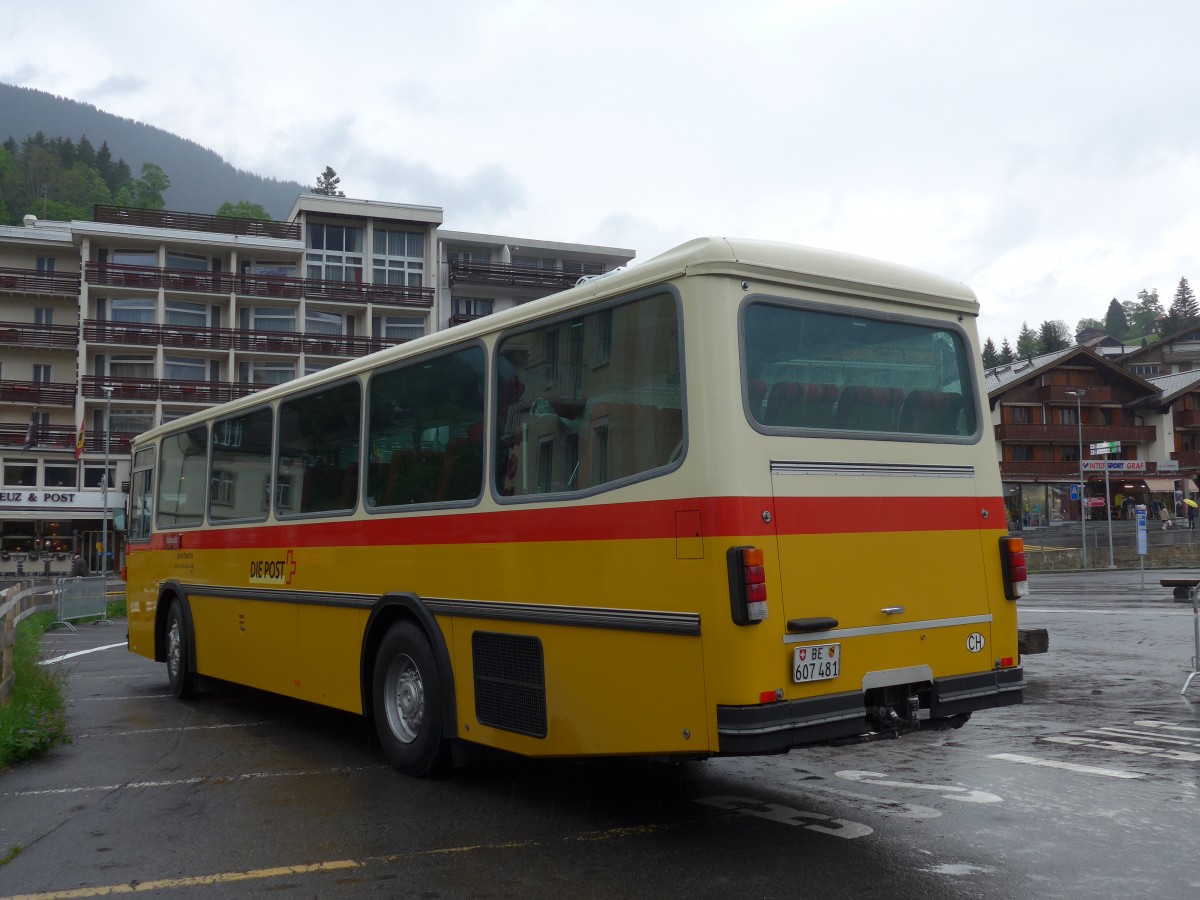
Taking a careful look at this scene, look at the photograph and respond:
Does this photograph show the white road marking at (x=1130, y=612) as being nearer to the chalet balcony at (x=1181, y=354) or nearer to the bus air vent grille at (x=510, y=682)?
the bus air vent grille at (x=510, y=682)

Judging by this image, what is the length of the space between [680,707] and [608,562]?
848 mm

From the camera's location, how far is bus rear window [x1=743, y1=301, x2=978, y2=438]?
5773mm

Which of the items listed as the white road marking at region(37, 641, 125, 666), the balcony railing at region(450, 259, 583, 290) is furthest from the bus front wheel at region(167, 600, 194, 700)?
the balcony railing at region(450, 259, 583, 290)

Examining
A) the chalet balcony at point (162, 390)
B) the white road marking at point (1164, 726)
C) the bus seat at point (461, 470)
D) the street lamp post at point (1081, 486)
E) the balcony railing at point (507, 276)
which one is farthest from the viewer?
the balcony railing at point (507, 276)

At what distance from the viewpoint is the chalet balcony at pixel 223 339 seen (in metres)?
61.8

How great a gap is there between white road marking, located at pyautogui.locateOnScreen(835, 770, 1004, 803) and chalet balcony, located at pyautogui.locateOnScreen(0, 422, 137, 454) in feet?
198

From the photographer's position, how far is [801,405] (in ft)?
19.3

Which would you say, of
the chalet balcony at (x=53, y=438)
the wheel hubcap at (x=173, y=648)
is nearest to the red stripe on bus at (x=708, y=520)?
the wheel hubcap at (x=173, y=648)

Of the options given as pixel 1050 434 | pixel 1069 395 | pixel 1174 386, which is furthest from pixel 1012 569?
pixel 1174 386

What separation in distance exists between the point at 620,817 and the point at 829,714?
5.16 feet

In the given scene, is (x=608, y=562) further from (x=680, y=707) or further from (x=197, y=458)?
(x=197, y=458)

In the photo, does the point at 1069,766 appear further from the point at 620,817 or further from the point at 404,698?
the point at 404,698

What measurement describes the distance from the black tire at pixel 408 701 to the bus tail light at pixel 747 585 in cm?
263

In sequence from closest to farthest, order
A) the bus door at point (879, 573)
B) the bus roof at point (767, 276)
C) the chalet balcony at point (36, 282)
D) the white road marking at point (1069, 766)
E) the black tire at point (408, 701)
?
1. the bus door at point (879, 573)
2. the bus roof at point (767, 276)
3. the black tire at point (408, 701)
4. the white road marking at point (1069, 766)
5. the chalet balcony at point (36, 282)
